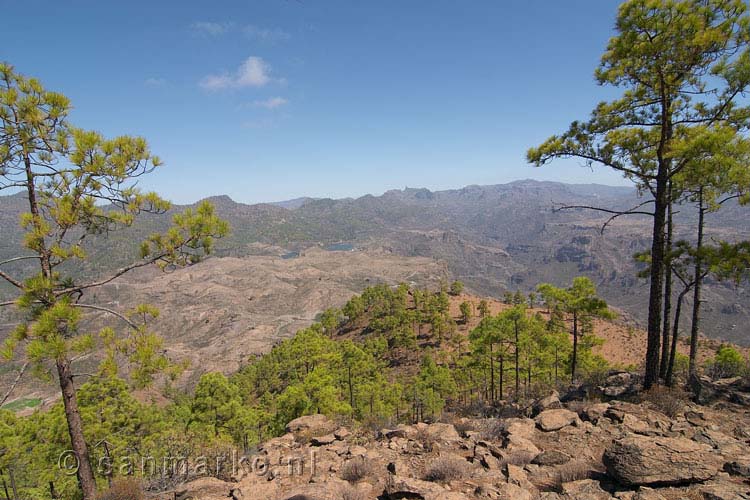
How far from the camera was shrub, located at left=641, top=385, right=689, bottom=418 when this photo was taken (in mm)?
7229

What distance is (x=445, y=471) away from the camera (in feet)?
18.0

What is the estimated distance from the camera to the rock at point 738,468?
14.5 feet

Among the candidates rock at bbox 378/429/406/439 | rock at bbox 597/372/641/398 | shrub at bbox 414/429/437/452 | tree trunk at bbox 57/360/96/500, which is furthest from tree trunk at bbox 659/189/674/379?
tree trunk at bbox 57/360/96/500

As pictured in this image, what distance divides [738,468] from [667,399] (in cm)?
346

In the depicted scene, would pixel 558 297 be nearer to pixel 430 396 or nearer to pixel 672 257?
pixel 672 257

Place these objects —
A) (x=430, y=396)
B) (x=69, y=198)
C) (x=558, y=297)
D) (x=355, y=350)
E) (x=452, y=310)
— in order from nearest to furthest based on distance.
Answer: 1. (x=69, y=198)
2. (x=558, y=297)
3. (x=430, y=396)
4. (x=355, y=350)
5. (x=452, y=310)

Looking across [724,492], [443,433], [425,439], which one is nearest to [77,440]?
[425,439]

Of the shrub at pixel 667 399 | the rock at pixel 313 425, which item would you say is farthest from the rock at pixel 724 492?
the rock at pixel 313 425

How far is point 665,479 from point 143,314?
8.69 metres

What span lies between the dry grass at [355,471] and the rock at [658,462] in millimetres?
3575

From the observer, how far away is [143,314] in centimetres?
702

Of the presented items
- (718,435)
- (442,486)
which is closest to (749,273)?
(718,435)

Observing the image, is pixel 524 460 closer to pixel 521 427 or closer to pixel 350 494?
pixel 521 427

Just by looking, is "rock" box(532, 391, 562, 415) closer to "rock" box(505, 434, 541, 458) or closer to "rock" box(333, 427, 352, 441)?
"rock" box(505, 434, 541, 458)
